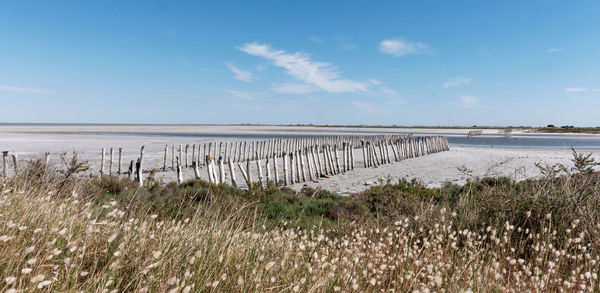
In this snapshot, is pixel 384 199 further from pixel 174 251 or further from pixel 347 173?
pixel 347 173

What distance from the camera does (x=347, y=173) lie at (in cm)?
1967

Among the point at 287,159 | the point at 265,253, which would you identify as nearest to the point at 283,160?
the point at 287,159

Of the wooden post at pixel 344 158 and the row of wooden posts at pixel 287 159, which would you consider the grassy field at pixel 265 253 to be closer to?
the row of wooden posts at pixel 287 159

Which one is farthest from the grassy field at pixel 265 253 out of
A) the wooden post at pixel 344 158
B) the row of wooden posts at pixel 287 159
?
the wooden post at pixel 344 158

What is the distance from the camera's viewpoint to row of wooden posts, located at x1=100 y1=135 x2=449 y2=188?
13570 millimetres

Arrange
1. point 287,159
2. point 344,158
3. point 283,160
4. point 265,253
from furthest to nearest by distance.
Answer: point 287,159 → point 344,158 → point 283,160 → point 265,253

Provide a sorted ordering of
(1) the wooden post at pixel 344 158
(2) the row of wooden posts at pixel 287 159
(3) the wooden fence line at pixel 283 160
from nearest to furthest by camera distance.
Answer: (3) the wooden fence line at pixel 283 160, (2) the row of wooden posts at pixel 287 159, (1) the wooden post at pixel 344 158

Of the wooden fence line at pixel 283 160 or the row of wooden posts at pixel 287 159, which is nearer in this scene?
the wooden fence line at pixel 283 160

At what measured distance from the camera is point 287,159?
2375 cm

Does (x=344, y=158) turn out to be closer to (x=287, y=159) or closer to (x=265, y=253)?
(x=287, y=159)

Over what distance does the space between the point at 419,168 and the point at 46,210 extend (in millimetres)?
19317

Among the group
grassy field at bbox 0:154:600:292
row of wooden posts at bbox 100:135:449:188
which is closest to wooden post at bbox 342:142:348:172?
row of wooden posts at bbox 100:135:449:188

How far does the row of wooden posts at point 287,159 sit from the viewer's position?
13570mm

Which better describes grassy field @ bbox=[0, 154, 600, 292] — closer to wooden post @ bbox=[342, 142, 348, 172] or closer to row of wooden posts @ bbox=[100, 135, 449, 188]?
row of wooden posts @ bbox=[100, 135, 449, 188]
